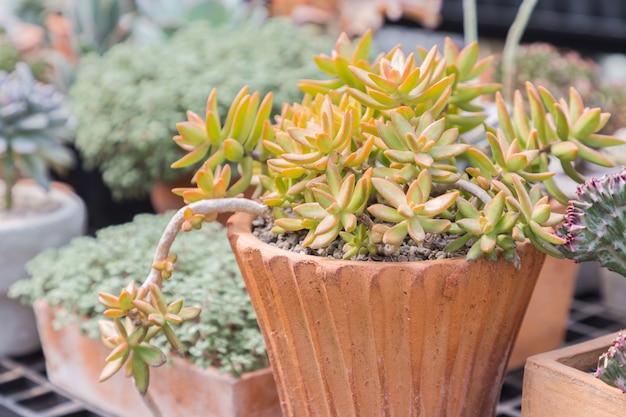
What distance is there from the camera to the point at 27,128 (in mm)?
1162

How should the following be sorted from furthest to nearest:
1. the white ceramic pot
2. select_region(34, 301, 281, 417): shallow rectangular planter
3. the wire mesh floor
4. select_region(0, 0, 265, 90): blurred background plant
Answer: select_region(0, 0, 265, 90): blurred background plant
the white ceramic pot
the wire mesh floor
select_region(34, 301, 281, 417): shallow rectangular planter

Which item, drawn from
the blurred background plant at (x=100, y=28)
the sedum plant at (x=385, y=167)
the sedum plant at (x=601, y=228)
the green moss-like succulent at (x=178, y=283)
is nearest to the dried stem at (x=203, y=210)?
the sedum plant at (x=385, y=167)

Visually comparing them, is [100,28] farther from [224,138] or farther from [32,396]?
[224,138]

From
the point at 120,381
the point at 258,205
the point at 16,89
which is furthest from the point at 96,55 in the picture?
the point at 258,205

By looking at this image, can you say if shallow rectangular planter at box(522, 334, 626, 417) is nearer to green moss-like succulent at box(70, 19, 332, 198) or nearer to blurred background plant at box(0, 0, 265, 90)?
green moss-like succulent at box(70, 19, 332, 198)

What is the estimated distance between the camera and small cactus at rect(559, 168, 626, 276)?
0.67m

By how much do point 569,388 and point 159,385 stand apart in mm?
433

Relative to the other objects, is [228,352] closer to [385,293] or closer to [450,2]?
[385,293]

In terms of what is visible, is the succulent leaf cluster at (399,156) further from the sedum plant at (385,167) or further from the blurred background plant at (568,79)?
the blurred background plant at (568,79)

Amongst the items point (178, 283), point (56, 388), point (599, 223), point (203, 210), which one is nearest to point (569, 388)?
point (599, 223)

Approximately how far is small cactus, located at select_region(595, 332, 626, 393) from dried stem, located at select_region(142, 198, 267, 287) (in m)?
0.31

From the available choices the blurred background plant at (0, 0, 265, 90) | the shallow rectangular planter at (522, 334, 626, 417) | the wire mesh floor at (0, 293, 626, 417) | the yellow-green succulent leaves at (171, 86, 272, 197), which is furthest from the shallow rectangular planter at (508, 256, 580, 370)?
the blurred background plant at (0, 0, 265, 90)

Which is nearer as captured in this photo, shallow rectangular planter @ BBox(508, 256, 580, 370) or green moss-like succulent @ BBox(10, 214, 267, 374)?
green moss-like succulent @ BBox(10, 214, 267, 374)

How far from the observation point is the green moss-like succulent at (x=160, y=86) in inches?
49.7
